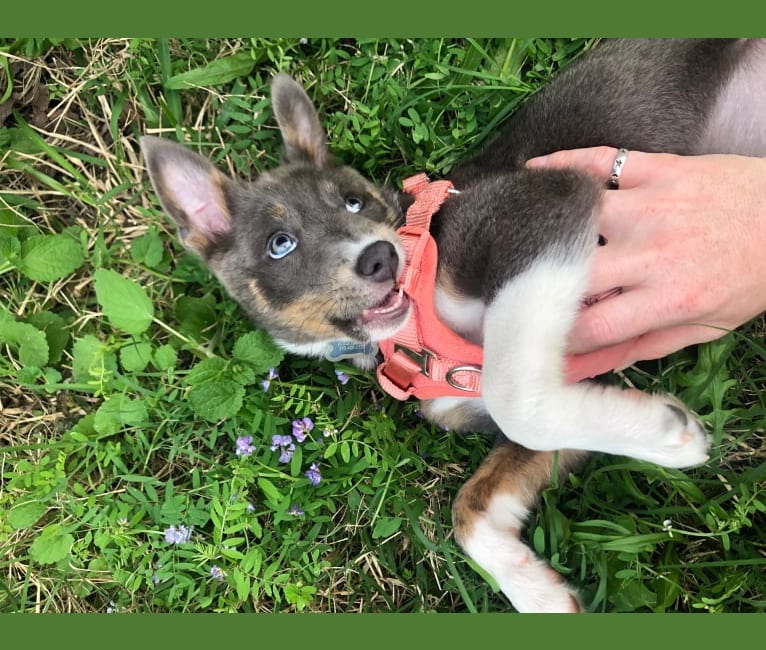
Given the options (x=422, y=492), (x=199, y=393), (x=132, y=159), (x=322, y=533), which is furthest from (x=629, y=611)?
(x=132, y=159)

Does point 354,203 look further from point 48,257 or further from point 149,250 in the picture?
point 48,257

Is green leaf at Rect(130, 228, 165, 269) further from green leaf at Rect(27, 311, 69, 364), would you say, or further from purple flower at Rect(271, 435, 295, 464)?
purple flower at Rect(271, 435, 295, 464)

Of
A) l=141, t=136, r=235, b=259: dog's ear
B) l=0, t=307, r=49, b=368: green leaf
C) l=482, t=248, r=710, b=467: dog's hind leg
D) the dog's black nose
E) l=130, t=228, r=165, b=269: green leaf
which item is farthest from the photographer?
l=130, t=228, r=165, b=269: green leaf

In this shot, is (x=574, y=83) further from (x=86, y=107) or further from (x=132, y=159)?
(x=86, y=107)

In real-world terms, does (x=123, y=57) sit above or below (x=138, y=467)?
above

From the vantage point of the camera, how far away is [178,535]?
11.8 feet

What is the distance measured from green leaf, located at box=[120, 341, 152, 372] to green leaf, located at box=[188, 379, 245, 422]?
447mm

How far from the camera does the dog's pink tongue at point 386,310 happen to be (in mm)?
3129

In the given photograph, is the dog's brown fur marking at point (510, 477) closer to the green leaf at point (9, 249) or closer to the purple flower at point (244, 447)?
the purple flower at point (244, 447)

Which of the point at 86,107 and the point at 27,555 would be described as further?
the point at 86,107

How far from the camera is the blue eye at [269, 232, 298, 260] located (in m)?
3.28

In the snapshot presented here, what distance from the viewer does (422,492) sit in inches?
149

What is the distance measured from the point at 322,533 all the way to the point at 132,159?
2648 mm

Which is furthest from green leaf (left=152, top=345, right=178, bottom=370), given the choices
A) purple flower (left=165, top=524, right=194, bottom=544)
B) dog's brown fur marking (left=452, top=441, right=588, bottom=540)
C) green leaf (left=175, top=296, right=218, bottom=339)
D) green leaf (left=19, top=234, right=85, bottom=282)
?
dog's brown fur marking (left=452, top=441, right=588, bottom=540)
